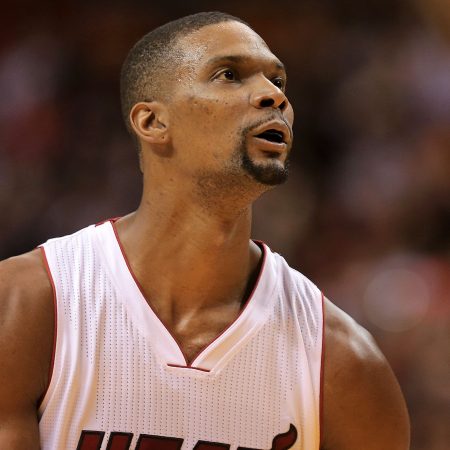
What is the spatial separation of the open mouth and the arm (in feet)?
2.72

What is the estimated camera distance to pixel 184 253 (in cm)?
310

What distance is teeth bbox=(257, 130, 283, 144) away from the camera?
2.98 metres

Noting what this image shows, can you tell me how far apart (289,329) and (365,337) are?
0.29 m

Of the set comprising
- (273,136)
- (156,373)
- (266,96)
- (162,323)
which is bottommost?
(156,373)

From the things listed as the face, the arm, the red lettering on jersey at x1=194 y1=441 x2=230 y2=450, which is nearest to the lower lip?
the face

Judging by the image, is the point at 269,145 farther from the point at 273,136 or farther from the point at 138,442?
the point at 138,442

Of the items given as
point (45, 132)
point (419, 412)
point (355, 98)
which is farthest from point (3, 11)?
point (419, 412)

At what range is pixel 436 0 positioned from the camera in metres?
6.71

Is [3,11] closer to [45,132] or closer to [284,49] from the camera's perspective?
[45,132]

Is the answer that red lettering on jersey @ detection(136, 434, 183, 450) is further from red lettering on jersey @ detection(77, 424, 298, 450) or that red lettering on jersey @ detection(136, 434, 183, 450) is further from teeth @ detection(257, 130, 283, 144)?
teeth @ detection(257, 130, 283, 144)

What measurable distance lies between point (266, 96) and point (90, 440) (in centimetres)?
119

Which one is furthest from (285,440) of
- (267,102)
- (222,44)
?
(222,44)

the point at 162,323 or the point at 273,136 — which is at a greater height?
the point at 273,136

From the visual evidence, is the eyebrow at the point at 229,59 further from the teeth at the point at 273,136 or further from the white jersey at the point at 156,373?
the white jersey at the point at 156,373
